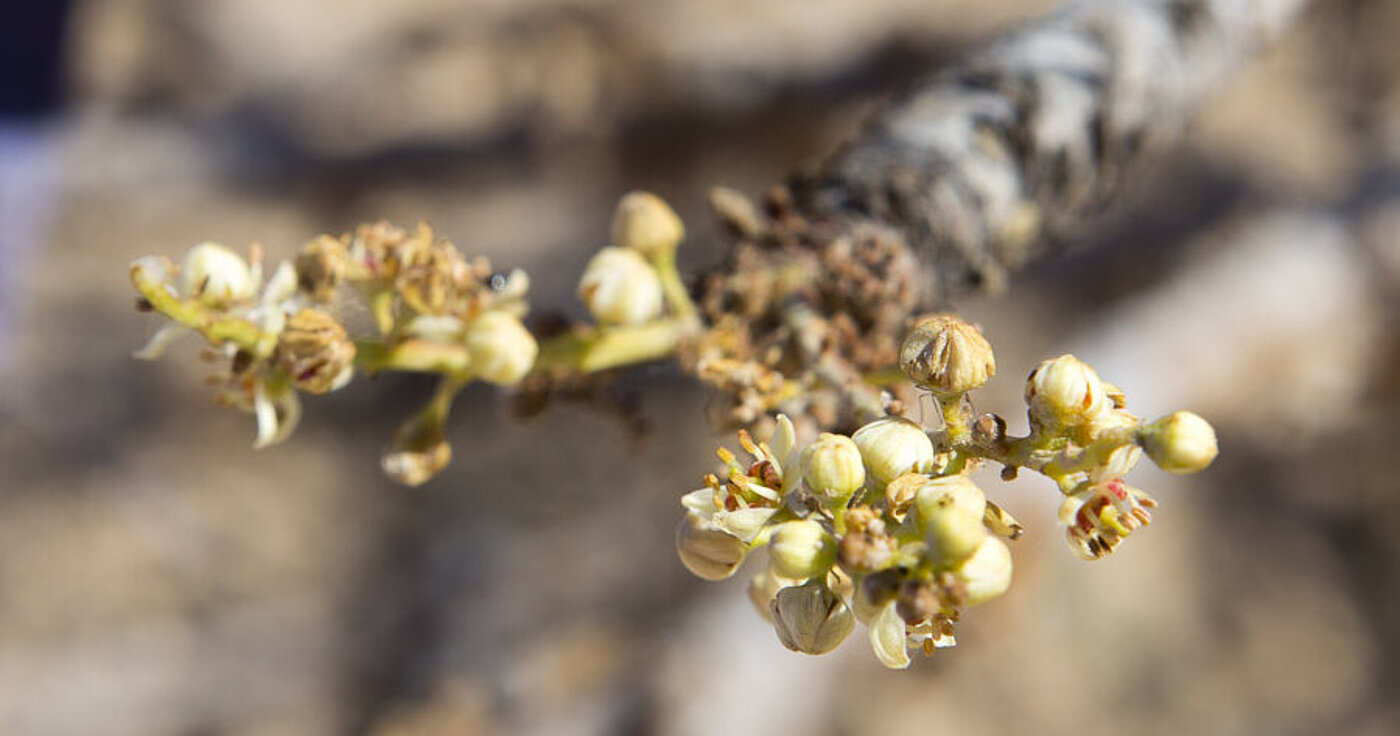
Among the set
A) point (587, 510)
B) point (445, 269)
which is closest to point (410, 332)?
point (445, 269)

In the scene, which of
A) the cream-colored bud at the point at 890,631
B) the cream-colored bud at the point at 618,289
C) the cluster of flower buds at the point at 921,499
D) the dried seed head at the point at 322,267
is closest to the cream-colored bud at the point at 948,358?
the cluster of flower buds at the point at 921,499

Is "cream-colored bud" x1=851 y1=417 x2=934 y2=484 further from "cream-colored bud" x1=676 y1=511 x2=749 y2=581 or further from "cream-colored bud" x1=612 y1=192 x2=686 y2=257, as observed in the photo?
"cream-colored bud" x1=612 y1=192 x2=686 y2=257

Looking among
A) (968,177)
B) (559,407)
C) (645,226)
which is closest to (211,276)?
(645,226)

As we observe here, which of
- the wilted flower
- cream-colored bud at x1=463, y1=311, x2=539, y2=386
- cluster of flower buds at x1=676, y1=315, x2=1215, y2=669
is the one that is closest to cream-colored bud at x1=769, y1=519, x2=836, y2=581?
cluster of flower buds at x1=676, y1=315, x2=1215, y2=669

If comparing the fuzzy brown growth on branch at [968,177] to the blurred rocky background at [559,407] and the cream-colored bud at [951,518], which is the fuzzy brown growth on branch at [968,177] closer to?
the cream-colored bud at [951,518]

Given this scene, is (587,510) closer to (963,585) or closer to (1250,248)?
(1250,248)
